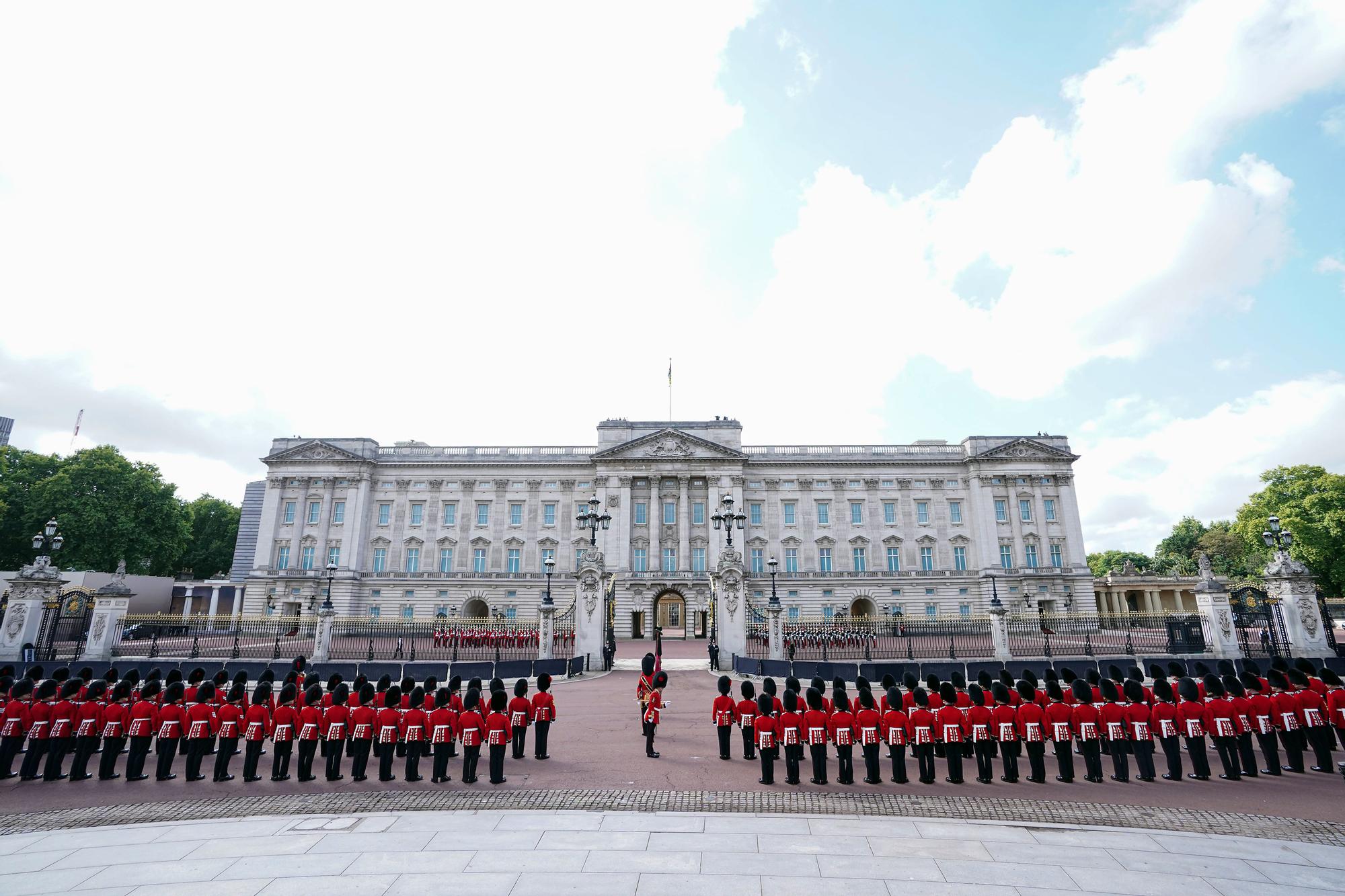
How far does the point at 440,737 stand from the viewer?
33.7 ft

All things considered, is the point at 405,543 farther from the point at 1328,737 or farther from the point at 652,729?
the point at 1328,737

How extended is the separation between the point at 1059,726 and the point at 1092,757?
82 centimetres

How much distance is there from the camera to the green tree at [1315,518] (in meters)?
52.3

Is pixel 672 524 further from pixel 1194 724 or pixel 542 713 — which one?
pixel 1194 724

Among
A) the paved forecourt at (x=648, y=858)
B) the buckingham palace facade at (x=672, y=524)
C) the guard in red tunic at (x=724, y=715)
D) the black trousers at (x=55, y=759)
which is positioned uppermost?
the buckingham palace facade at (x=672, y=524)

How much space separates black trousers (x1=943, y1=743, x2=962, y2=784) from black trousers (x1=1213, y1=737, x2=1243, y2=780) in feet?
13.8

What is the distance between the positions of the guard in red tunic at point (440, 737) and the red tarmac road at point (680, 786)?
0.73 ft

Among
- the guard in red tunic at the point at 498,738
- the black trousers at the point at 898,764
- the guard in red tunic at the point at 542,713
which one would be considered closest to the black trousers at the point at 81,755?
the guard in red tunic at the point at 498,738

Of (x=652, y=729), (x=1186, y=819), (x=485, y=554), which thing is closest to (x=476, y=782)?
(x=652, y=729)

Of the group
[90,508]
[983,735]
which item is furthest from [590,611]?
[90,508]

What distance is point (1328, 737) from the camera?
10555mm

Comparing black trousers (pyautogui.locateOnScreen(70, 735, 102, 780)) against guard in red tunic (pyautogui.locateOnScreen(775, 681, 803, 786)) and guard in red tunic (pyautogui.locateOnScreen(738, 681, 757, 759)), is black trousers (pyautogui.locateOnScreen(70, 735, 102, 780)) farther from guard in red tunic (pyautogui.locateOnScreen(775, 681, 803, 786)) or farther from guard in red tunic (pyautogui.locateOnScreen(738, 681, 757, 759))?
guard in red tunic (pyautogui.locateOnScreen(775, 681, 803, 786))

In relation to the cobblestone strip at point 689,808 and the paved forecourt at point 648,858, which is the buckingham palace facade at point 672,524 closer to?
the cobblestone strip at point 689,808

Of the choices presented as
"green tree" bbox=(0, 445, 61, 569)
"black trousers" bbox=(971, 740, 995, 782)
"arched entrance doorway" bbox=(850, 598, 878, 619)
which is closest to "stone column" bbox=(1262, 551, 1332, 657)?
"black trousers" bbox=(971, 740, 995, 782)
